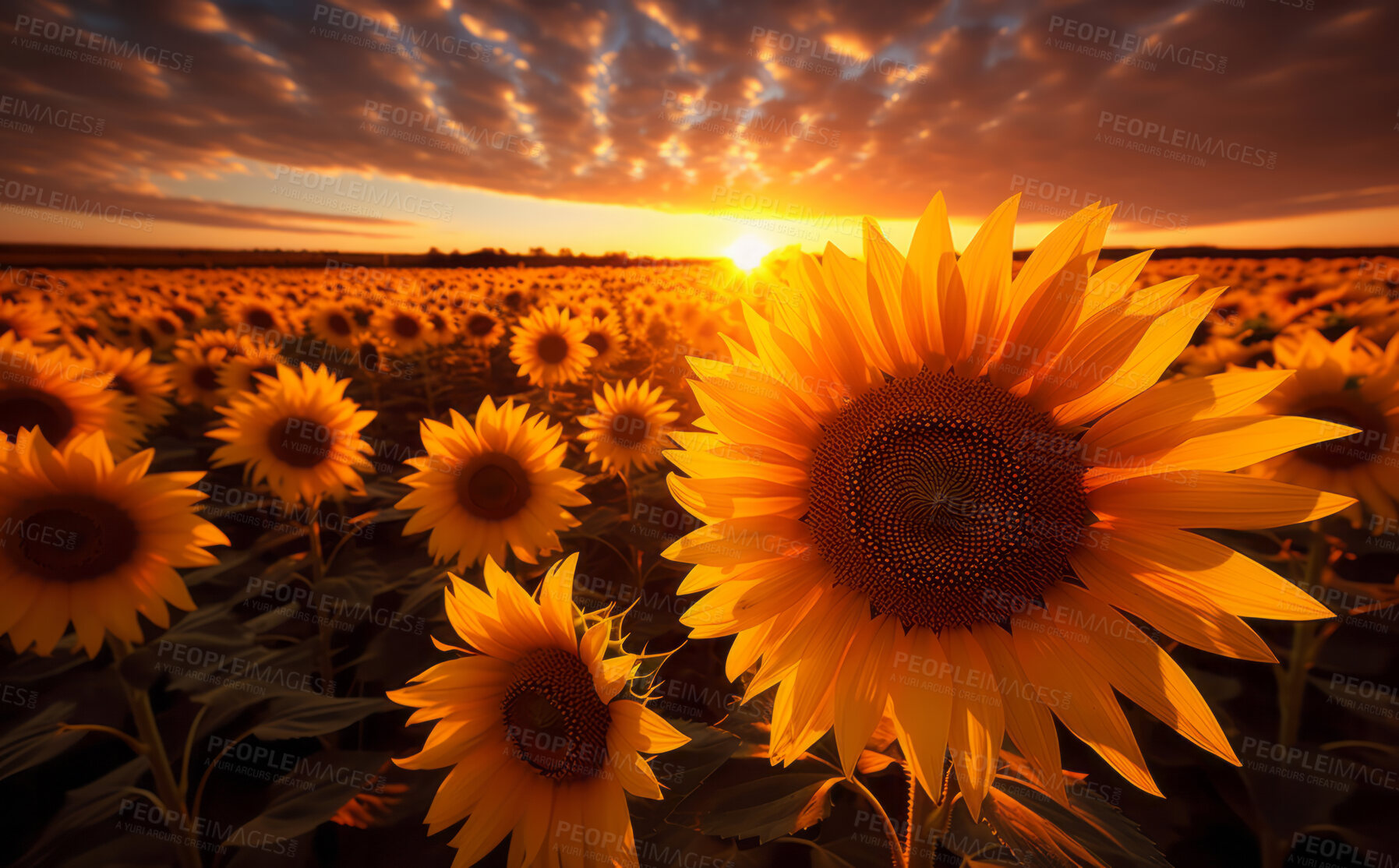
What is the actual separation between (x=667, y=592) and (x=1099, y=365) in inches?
121

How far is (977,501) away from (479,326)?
A: 8.73 m

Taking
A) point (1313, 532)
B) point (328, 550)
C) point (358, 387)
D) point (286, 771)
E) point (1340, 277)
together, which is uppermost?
point (1340, 277)

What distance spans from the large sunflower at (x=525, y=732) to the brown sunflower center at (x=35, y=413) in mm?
3181

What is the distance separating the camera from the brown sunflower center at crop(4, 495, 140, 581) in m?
2.00

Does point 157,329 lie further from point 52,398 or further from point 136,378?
point 52,398

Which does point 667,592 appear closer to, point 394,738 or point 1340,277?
point 394,738

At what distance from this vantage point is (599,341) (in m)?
7.46

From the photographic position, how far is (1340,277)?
23.4 feet

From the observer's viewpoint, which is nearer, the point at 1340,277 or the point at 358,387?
the point at 1340,277

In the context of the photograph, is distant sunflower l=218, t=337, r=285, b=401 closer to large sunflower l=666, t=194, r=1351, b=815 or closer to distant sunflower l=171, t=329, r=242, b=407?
distant sunflower l=171, t=329, r=242, b=407

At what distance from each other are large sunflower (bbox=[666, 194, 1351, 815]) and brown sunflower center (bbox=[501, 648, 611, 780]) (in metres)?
0.57

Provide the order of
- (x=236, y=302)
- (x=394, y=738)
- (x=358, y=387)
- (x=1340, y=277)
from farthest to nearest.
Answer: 1. (x=236, y=302)
2. (x=358, y=387)
3. (x=1340, y=277)
4. (x=394, y=738)

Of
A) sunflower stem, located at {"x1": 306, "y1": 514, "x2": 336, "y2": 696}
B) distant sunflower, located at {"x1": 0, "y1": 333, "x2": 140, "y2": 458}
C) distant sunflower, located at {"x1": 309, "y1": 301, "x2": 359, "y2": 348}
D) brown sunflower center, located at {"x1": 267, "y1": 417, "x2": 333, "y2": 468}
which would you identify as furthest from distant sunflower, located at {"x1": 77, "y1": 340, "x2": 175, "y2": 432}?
distant sunflower, located at {"x1": 309, "y1": 301, "x2": 359, "y2": 348}

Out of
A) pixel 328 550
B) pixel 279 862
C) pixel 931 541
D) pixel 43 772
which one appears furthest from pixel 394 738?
pixel 931 541
